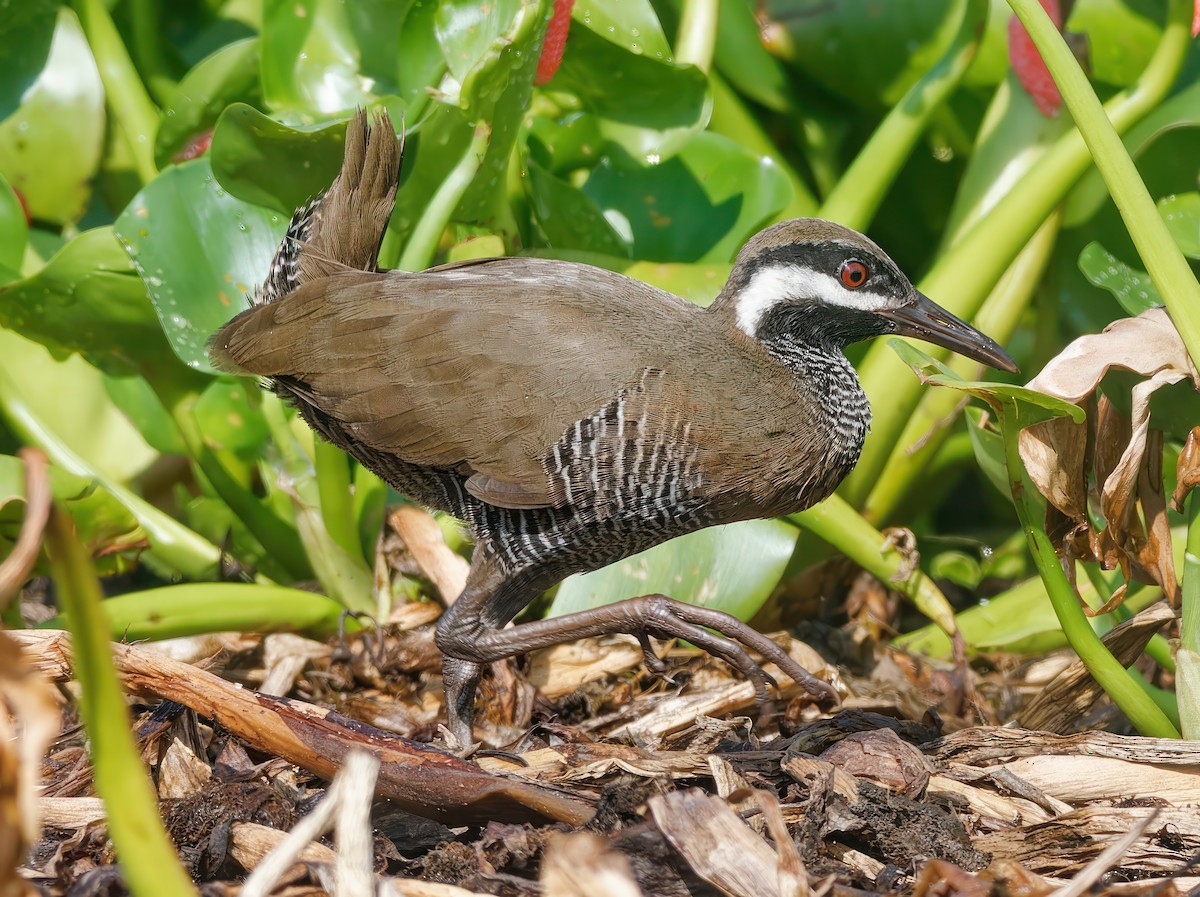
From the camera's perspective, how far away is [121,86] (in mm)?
3730

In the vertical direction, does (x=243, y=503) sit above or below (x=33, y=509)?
below

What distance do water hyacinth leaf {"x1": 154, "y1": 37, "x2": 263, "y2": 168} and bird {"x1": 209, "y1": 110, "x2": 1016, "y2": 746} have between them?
35.8 inches

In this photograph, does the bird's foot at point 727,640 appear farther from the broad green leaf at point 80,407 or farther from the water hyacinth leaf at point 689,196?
the broad green leaf at point 80,407

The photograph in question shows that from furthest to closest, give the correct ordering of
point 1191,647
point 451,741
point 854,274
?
point 451,741
point 854,274
point 1191,647

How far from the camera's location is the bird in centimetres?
261

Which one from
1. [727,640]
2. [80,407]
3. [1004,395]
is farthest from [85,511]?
[1004,395]

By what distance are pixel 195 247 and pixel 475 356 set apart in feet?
3.51

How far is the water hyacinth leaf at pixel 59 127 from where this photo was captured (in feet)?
13.2

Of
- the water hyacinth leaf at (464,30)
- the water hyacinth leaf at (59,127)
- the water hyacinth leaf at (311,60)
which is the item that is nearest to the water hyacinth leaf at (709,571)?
the water hyacinth leaf at (464,30)

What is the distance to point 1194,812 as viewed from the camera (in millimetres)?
2252

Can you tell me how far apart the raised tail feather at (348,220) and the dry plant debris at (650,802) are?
3.14 ft

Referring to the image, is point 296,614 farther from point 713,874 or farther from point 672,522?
point 713,874

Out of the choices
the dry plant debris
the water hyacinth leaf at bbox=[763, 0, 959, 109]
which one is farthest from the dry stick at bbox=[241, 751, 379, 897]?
the water hyacinth leaf at bbox=[763, 0, 959, 109]

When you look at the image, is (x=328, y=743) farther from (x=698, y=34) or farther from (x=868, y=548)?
(x=698, y=34)
